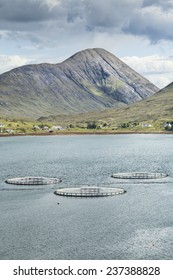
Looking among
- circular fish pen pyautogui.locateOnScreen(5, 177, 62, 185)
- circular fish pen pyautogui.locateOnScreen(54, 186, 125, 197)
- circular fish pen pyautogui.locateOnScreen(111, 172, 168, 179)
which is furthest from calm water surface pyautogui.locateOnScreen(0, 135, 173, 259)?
circular fish pen pyautogui.locateOnScreen(111, 172, 168, 179)

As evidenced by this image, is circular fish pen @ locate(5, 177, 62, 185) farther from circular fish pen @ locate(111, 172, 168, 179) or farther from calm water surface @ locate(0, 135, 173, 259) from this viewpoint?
circular fish pen @ locate(111, 172, 168, 179)

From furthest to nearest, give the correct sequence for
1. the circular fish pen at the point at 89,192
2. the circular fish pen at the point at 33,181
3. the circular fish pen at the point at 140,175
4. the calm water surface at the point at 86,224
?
1. the circular fish pen at the point at 140,175
2. the circular fish pen at the point at 33,181
3. the circular fish pen at the point at 89,192
4. the calm water surface at the point at 86,224

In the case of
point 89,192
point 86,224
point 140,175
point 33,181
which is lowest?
point 86,224

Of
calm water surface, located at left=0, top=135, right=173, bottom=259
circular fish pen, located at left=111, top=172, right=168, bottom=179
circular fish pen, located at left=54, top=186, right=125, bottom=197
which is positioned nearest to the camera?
calm water surface, located at left=0, top=135, right=173, bottom=259

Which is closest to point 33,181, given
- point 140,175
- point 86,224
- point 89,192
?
point 89,192

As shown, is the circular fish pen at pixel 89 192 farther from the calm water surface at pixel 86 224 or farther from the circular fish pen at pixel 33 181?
the circular fish pen at pixel 33 181

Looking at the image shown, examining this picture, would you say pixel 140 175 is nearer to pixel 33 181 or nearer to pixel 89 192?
pixel 89 192

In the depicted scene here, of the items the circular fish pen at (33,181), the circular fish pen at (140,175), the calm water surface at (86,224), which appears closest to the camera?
the calm water surface at (86,224)

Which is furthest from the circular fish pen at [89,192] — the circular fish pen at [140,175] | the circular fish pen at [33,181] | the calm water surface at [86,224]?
the circular fish pen at [140,175]
